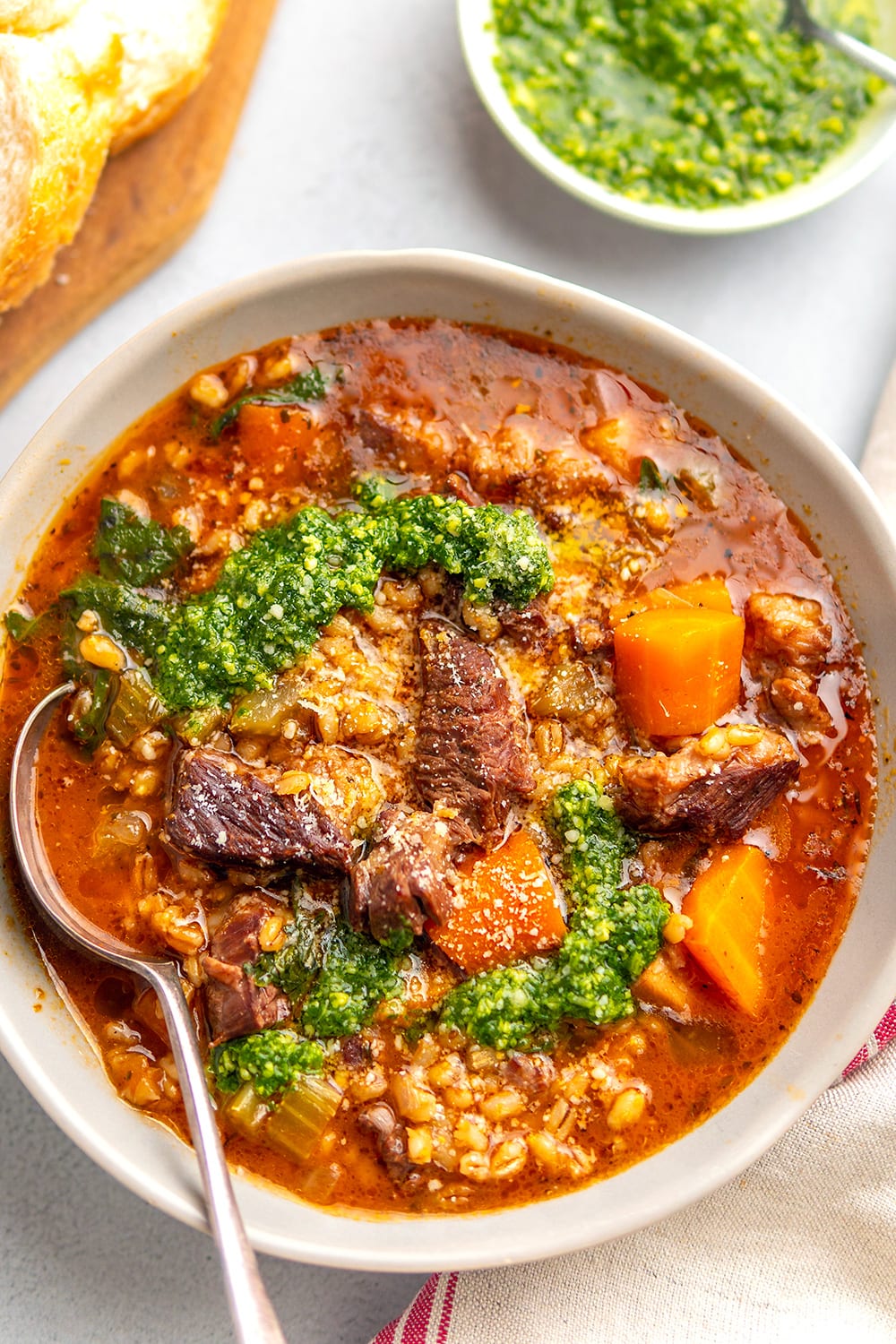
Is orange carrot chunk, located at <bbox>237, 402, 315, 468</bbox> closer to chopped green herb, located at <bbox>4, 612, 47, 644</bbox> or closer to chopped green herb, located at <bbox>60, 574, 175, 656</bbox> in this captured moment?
chopped green herb, located at <bbox>60, 574, 175, 656</bbox>

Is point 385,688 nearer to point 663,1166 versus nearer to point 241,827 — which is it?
point 241,827

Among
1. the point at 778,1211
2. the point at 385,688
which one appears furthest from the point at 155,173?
the point at 778,1211

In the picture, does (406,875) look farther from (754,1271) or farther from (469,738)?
(754,1271)

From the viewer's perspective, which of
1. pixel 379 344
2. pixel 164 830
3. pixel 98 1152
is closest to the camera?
pixel 98 1152

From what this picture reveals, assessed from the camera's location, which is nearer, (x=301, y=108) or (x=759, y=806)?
(x=759, y=806)

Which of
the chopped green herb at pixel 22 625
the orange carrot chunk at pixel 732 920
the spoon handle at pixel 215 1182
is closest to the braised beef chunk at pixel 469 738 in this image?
the orange carrot chunk at pixel 732 920

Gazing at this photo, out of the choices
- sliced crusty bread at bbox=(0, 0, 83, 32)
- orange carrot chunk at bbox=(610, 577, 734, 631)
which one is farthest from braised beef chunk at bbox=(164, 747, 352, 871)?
sliced crusty bread at bbox=(0, 0, 83, 32)

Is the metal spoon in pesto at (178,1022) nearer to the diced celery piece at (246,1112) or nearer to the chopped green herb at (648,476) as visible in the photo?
the diced celery piece at (246,1112)
